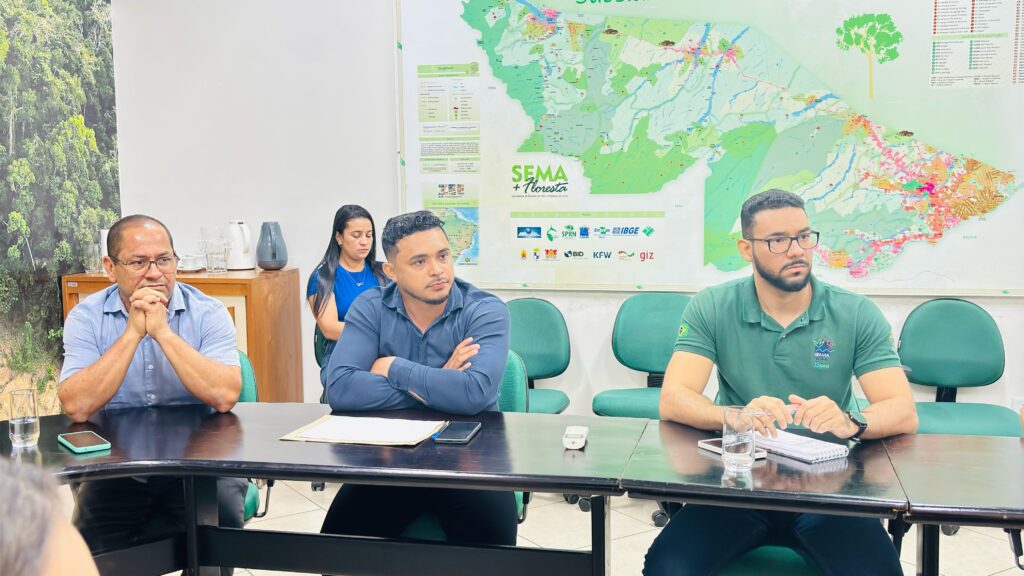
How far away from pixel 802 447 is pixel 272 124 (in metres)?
3.75

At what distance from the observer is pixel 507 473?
1889 mm

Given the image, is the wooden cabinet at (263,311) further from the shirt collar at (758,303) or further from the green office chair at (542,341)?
the shirt collar at (758,303)

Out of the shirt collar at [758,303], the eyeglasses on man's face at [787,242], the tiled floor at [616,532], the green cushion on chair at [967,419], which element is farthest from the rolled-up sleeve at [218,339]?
the green cushion on chair at [967,419]

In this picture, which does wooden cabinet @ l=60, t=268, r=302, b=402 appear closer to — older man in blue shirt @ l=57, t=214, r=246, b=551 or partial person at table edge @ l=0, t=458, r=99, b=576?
older man in blue shirt @ l=57, t=214, r=246, b=551

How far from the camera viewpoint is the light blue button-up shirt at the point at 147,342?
2627mm

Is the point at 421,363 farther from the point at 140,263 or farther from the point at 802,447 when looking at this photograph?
the point at 802,447

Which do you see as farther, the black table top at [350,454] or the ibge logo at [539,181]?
the ibge logo at [539,181]

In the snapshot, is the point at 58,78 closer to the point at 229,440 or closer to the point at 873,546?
the point at 229,440

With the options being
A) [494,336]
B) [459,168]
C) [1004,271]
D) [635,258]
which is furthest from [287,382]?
[1004,271]

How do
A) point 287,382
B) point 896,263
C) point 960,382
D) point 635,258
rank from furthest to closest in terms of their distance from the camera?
1. point 287,382
2. point 635,258
3. point 896,263
4. point 960,382

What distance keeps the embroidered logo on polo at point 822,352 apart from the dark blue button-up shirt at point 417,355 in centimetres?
90

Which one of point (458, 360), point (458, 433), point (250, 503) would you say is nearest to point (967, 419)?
point (458, 360)

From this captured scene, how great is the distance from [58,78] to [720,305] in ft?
12.5

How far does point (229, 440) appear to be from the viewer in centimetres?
223
